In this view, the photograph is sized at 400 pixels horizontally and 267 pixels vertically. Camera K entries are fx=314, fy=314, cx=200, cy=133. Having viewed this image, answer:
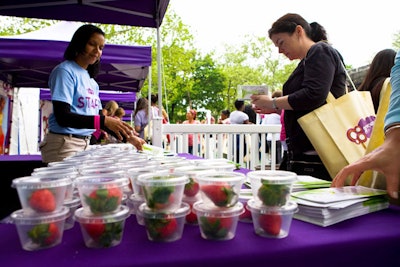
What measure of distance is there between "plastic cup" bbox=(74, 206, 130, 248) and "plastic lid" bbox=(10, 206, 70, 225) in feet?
0.13

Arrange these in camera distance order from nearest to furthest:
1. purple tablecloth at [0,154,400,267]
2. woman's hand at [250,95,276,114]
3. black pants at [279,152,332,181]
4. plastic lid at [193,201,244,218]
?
1. purple tablecloth at [0,154,400,267]
2. plastic lid at [193,201,244,218]
3. black pants at [279,152,332,181]
4. woman's hand at [250,95,276,114]

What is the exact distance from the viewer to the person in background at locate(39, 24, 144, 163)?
6.77 feet

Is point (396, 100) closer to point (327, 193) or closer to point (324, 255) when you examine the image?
point (327, 193)

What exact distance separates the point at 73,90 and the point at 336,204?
190cm

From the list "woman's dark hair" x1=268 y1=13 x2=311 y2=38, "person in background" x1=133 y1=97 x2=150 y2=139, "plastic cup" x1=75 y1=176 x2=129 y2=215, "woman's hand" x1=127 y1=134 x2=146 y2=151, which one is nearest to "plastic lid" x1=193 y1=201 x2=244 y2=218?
"plastic cup" x1=75 y1=176 x2=129 y2=215

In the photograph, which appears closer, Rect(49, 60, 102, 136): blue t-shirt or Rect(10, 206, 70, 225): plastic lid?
Rect(10, 206, 70, 225): plastic lid

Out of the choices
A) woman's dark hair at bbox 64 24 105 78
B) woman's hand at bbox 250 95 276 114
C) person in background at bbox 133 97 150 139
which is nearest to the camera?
woman's hand at bbox 250 95 276 114

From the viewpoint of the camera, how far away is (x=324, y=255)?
0.79m

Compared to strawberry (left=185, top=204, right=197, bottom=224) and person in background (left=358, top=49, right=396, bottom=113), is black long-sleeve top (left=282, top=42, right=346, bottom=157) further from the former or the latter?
strawberry (left=185, top=204, right=197, bottom=224)

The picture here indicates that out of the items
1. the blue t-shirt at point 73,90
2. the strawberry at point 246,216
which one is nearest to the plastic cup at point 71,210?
the strawberry at point 246,216

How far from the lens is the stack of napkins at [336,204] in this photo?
920 mm

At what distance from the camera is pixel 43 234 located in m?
0.74

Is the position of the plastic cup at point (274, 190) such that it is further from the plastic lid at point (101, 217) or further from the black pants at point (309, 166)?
the black pants at point (309, 166)

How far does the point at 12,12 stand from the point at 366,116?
3.98 metres
